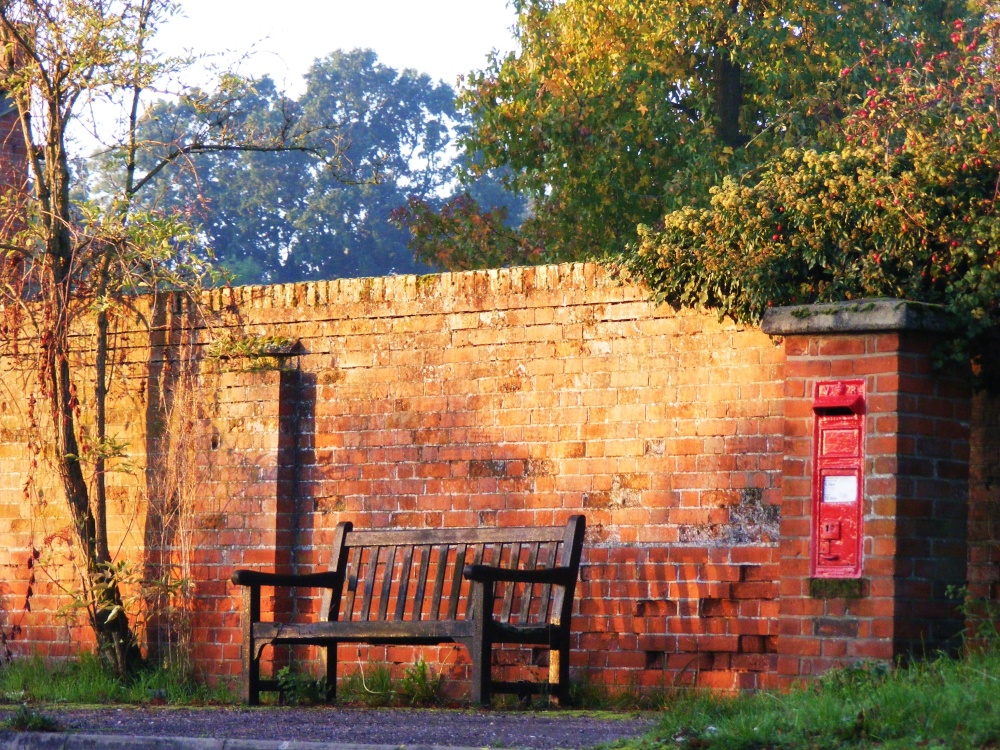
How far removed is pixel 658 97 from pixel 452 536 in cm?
841

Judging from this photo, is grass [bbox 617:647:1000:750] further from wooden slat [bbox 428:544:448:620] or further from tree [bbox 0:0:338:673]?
tree [bbox 0:0:338:673]

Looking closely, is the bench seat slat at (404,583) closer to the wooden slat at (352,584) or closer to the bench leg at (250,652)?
the wooden slat at (352,584)

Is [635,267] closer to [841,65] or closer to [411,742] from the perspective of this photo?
[411,742]

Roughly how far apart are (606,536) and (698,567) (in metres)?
0.57

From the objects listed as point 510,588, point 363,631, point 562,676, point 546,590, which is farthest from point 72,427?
point 562,676

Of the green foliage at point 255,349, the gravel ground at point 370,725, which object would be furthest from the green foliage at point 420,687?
the green foliage at point 255,349

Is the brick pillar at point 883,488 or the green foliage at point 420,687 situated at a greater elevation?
the brick pillar at point 883,488

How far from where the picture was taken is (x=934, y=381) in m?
6.80

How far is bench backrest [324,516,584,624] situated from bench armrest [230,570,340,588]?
9 cm

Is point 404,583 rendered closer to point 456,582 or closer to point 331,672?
point 456,582

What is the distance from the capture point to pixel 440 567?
812cm

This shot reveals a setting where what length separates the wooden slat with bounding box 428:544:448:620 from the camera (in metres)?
8.05

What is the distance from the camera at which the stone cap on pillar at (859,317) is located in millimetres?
6594

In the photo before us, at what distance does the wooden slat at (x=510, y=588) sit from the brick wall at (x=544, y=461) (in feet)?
0.73
